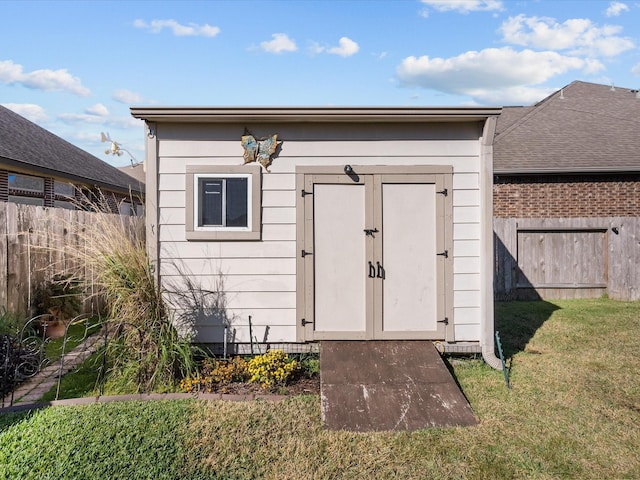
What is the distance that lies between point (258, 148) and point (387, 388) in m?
3.16

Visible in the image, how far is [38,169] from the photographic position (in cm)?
1103

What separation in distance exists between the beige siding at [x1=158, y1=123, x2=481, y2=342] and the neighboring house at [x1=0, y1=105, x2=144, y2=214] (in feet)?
12.6

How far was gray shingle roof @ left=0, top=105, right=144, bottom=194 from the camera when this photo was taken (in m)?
10.8

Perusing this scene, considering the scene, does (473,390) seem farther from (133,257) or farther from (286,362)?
(133,257)

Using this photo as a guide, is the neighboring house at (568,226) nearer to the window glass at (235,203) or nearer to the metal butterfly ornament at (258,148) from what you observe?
the metal butterfly ornament at (258,148)

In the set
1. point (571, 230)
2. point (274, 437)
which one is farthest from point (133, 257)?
point (571, 230)

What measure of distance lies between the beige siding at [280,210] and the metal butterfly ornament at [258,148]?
87mm

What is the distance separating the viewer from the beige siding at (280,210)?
5.52 m

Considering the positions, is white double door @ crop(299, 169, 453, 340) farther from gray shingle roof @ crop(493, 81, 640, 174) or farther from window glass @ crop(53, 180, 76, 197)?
window glass @ crop(53, 180, 76, 197)

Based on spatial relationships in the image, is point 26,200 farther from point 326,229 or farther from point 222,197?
point 326,229

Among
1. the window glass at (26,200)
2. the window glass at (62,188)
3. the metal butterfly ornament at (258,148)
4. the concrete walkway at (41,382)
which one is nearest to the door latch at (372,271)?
the metal butterfly ornament at (258,148)

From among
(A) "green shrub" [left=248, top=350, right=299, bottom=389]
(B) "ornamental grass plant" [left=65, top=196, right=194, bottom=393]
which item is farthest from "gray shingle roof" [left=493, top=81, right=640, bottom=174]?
(B) "ornamental grass plant" [left=65, top=196, right=194, bottom=393]

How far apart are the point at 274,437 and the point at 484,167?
153 inches

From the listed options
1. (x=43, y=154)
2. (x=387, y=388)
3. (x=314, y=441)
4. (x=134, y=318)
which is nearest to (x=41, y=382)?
(x=134, y=318)
